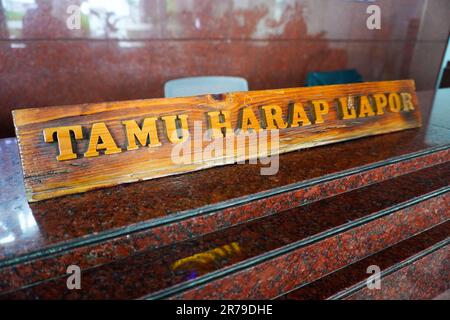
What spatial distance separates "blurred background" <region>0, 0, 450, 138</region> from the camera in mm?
2410

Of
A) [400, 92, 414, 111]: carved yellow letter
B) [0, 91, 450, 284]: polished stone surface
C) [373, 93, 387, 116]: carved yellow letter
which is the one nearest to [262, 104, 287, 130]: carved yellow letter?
[0, 91, 450, 284]: polished stone surface

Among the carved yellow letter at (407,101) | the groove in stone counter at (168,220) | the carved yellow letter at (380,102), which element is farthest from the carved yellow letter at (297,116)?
the carved yellow letter at (407,101)

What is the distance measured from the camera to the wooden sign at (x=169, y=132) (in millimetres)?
1044

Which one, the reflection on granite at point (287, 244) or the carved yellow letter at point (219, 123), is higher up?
the carved yellow letter at point (219, 123)

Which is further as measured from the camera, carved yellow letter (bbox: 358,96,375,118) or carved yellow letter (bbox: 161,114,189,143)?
carved yellow letter (bbox: 358,96,375,118)

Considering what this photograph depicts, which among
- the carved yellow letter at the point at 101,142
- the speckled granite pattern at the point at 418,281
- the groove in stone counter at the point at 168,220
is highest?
the carved yellow letter at the point at 101,142

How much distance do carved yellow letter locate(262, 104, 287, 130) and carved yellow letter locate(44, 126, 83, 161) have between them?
2.45 ft

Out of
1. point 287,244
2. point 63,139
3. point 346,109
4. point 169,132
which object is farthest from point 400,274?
point 63,139

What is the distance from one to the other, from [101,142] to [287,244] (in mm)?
721

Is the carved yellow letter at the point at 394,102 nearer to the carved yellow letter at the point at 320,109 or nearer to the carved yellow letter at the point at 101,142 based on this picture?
the carved yellow letter at the point at 320,109

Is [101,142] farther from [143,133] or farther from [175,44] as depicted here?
[175,44]

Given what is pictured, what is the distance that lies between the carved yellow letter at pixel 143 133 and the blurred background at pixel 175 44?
1768mm

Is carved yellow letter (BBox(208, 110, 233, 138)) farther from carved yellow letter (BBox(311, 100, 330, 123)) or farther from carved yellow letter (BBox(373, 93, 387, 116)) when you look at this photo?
→ carved yellow letter (BBox(373, 93, 387, 116))
